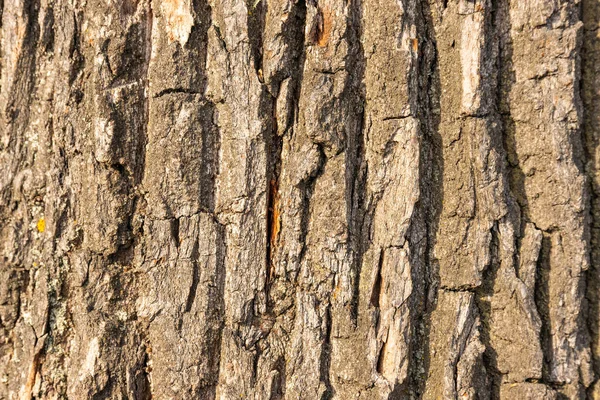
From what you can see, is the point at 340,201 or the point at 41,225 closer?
the point at 340,201

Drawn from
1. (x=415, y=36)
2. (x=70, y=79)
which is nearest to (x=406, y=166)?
(x=415, y=36)

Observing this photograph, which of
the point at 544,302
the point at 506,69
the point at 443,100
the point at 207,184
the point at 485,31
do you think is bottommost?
the point at 544,302

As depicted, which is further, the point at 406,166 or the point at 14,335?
the point at 14,335

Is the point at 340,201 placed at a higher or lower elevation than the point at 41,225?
higher

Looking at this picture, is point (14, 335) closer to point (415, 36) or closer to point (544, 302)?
point (415, 36)

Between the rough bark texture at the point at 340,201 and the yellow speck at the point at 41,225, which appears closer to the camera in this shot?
the rough bark texture at the point at 340,201

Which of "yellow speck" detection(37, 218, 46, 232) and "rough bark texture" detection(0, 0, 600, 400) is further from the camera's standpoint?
"yellow speck" detection(37, 218, 46, 232)

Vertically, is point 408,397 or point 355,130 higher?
point 355,130
